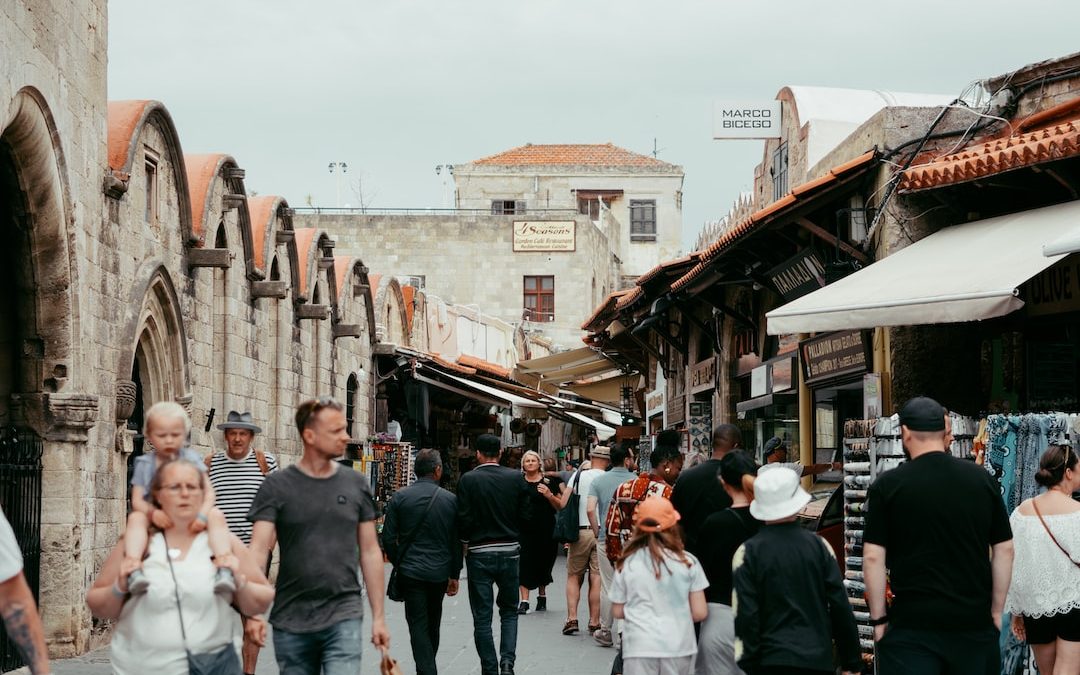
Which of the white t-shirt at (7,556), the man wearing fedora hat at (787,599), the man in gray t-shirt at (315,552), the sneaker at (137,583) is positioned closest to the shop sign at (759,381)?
the man wearing fedora hat at (787,599)

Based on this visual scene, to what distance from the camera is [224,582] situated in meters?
5.33

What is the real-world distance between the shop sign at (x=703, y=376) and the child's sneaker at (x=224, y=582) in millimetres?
14482

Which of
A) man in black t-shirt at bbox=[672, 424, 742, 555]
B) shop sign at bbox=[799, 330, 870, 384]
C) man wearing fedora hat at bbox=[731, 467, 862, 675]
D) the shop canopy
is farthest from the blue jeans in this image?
the shop canopy

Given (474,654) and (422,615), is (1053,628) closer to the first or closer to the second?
(422,615)

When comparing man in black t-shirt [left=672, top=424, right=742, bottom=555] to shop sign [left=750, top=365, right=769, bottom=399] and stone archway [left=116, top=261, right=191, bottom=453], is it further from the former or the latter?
shop sign [left=750, top=365, right=769, bottom=399]

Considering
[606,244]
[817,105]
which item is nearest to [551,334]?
[606,244]

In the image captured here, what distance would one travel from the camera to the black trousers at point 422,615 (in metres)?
9.29

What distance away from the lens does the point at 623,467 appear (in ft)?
40.8

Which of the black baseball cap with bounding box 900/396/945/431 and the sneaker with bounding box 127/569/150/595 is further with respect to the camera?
the black baseball cap with bounding box 900/396/945/431

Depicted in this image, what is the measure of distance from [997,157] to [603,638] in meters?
5.30

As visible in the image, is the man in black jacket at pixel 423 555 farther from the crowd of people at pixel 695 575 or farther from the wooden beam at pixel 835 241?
the wooden beam at pixel 835 241

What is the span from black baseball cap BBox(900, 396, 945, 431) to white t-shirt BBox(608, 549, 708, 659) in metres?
1.28

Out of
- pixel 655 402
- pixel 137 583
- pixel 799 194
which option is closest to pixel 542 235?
pixel 655 402

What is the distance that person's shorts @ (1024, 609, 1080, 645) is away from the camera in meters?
7.32
